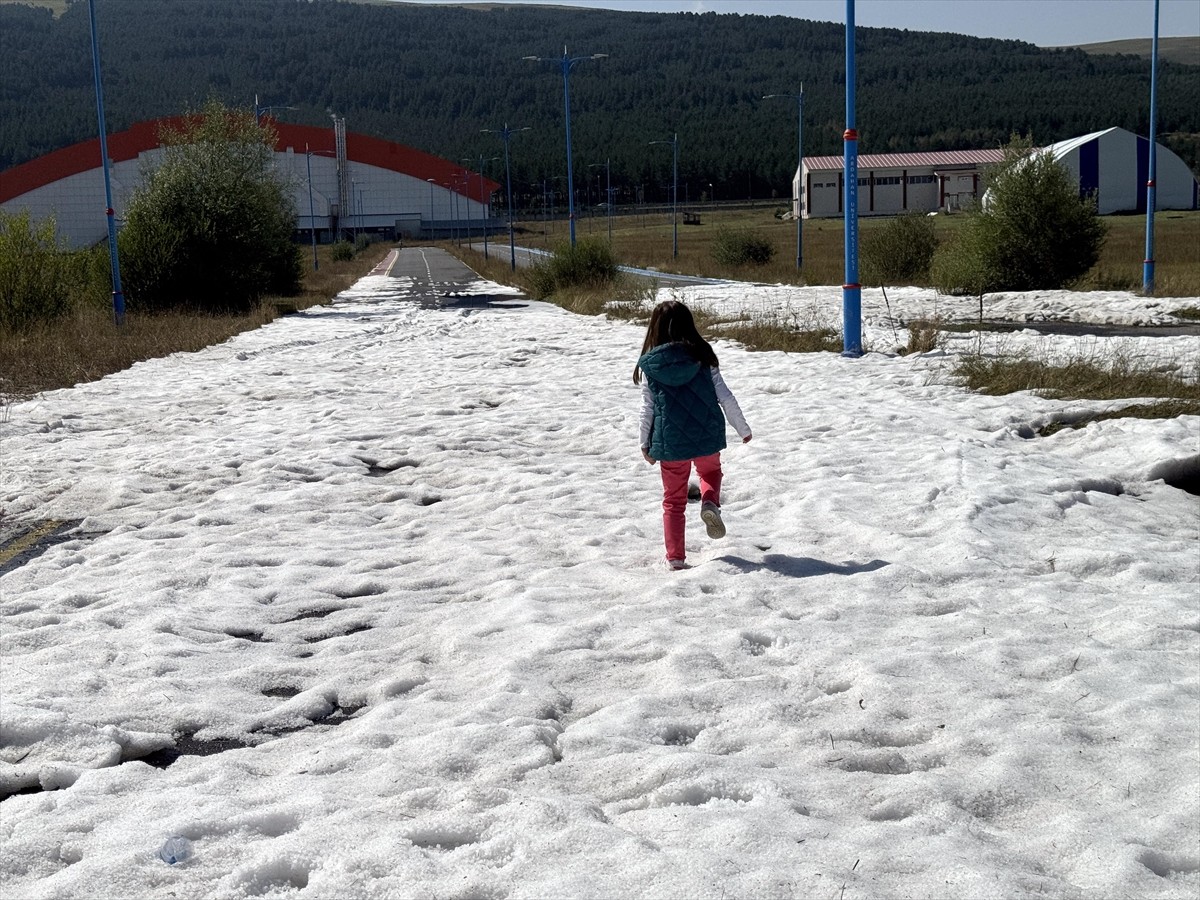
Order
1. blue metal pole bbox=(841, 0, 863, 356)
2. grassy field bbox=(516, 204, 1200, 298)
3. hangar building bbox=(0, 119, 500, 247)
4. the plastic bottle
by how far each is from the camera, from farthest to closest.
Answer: hangar building bbox=(0, 119, 500, 247) < grassy field bbox=(516, 204, 1200, 298) < blue metal pole bbox=(841, 0, 863, 356) < the plastic bottle

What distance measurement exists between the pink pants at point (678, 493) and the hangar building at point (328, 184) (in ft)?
329

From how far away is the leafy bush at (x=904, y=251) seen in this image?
3828 centimetres

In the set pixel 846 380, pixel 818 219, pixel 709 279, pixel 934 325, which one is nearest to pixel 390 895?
pixel 846 380

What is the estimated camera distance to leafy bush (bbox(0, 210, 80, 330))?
78.6 ft

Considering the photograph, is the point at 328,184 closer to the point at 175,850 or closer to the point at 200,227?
the point at 200,227

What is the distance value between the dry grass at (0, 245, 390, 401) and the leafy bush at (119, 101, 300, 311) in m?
1.43

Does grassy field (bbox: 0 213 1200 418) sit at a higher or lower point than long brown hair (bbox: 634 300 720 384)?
lower

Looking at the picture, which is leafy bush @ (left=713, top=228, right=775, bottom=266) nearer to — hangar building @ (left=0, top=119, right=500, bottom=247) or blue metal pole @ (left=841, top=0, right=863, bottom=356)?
blue metal pole @ (left=841, top=0, right=863, bottom=356)

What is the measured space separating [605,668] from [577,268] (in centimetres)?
3206

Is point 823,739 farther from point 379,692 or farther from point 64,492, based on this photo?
point 64,492

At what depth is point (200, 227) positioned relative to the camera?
107ft

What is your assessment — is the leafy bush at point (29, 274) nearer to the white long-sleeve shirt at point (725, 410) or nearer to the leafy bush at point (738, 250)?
the white long-sleeve shirt at point (725, 410)

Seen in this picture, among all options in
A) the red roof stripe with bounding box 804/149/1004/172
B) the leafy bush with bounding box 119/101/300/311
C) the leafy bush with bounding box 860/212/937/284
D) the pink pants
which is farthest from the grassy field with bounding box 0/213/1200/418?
the red roof stripe with bounding box 804/149/1004/172

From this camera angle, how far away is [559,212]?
19512 cm
